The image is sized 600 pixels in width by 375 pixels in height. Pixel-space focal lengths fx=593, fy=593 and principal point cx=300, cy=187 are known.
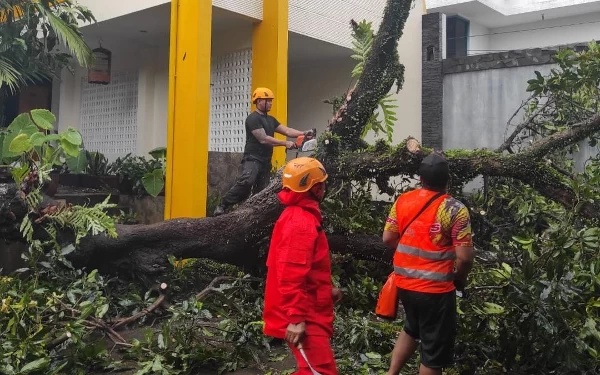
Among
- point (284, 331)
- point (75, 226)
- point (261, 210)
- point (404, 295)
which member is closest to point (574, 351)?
point (404, 295)

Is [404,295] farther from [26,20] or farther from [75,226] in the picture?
[26,20]

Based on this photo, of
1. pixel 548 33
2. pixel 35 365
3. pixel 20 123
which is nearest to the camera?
pixel 35 365

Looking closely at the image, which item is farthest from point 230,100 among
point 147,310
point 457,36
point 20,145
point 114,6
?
point 457,36

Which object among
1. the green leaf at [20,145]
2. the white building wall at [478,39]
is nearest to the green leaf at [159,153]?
the green leaf at [20,145]

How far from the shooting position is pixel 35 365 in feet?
12.4

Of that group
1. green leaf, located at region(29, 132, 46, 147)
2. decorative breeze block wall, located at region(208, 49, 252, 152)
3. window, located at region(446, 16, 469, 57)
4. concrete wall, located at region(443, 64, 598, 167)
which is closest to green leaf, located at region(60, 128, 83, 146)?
green leaf, located at region(29, 132, 46, 147)

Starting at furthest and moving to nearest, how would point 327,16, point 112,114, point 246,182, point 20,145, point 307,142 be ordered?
1. point 112,114
2. point 327,16
3. point 246,182
4. point 307,142
5. point 20,145

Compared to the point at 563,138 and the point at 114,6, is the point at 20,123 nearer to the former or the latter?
the point at 114,6

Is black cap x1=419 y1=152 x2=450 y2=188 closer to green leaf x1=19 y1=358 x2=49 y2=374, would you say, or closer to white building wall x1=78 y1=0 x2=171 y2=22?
green leaf x1=19 y1=358 x2=49 y2=374

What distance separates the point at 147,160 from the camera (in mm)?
9859

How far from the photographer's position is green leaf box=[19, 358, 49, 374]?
3740mm

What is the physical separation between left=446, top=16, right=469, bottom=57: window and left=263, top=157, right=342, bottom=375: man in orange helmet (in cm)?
1224

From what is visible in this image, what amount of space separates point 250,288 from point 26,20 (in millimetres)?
5047

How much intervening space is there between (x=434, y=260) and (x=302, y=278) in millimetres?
847
